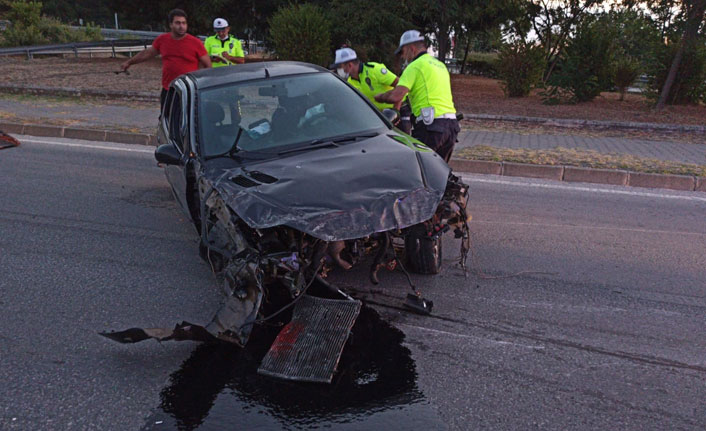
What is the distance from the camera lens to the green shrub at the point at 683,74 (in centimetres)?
1669

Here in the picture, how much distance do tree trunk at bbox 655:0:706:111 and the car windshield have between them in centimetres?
1253

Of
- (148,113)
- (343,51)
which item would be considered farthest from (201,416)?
(148,113)

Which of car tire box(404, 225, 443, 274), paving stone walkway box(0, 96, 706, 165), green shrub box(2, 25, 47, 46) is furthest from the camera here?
green shrub box(2, 25, 47, 46)

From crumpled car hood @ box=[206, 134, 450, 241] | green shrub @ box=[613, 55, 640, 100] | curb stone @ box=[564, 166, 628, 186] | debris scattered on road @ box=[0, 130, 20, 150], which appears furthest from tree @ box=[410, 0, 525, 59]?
crumpled car hood @ box=[206, 134, 450, 241]

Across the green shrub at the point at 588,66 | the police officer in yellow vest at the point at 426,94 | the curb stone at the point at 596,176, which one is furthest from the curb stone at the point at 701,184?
the green shrub at the point at 588,66

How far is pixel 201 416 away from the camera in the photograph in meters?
3.12

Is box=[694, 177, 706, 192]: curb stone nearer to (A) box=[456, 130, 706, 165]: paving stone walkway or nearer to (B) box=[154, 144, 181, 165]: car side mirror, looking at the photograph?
(A) box=[456, 130, 706, 165]: paving stone walkway

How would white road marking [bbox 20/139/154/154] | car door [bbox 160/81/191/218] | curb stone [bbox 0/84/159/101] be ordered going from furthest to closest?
curb stone [bbox 0/84/159/101]
white road marking [bbox 20/139/154/154]
car door [bbox 160/81/191/218]

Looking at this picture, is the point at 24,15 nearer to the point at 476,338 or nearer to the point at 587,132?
the point at 587,132

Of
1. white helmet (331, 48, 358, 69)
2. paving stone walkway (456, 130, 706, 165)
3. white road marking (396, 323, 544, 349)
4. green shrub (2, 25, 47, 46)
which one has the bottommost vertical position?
white road marking (396, 323, 544, 349)

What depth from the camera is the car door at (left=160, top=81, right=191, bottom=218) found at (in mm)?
4977

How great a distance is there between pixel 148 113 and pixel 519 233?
9.78 meters

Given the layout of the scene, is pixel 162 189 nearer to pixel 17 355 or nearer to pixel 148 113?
pixel 17 355

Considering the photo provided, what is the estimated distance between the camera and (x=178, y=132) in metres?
5.46
